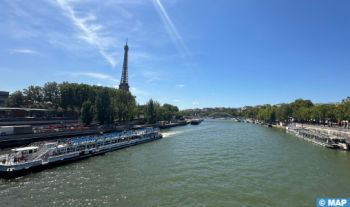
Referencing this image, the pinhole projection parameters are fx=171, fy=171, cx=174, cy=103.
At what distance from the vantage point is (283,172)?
661 inches

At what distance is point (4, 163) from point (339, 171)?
32.4 metres

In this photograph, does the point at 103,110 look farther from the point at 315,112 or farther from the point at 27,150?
the point at 315,112

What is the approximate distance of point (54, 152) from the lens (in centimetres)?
1938

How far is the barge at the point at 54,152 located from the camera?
51.4 feet

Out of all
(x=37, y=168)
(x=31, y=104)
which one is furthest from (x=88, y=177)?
(x=31, y=104)

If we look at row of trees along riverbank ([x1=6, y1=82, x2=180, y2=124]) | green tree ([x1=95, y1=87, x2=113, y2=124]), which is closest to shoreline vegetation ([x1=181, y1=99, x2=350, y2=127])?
row of trees along riverbank ([x1=6, y1=82, x2=180, y2=124])

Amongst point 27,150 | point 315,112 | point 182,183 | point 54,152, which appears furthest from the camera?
point 315,112

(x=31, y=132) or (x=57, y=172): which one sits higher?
(x=31, y=132)

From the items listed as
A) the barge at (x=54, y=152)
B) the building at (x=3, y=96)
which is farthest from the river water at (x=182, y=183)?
the building at (x=3, y=96)

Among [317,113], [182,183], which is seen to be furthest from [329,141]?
[182,183]

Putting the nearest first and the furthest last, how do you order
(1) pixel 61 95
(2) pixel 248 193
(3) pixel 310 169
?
(2) pixel 248 193 → (3) pixel 310 169 → (1) pixel 61 95

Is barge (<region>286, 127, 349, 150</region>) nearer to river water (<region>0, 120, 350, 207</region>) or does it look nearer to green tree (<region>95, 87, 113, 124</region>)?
river water (<region>0, 120, 350, 207</region>)

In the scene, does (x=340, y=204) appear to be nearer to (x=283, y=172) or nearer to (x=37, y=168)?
(x=283, y=172)

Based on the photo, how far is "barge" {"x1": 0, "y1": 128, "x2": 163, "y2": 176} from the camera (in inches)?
617
